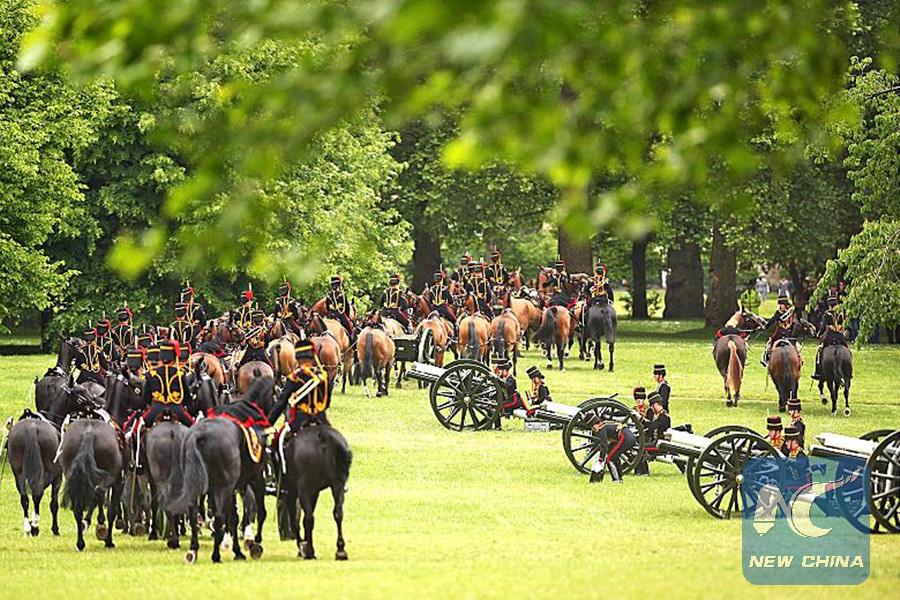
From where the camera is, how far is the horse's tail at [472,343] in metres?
33.5

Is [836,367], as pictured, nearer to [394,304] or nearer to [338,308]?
[338,308]

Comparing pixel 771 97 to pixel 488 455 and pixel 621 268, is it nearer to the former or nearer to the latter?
pixel 488 455

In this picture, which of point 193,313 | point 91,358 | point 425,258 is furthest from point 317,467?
point 425,258

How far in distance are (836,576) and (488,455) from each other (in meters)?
10.9

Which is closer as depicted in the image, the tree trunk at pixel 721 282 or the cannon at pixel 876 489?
the cannon at pixel 876 489

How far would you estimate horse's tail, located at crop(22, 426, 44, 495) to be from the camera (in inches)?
695

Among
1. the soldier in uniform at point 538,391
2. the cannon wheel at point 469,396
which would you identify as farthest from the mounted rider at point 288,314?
the soldier in uniform at point 538,391

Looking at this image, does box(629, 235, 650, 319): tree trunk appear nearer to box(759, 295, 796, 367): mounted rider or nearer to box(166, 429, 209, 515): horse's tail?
box(759, 295, 796, 367): mounted rider

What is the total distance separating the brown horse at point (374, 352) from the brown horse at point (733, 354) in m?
6.57

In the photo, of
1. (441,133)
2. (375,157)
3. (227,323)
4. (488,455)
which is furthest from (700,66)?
(441,133)

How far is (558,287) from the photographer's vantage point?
39.2m

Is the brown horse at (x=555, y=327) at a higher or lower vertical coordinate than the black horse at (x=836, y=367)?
higher

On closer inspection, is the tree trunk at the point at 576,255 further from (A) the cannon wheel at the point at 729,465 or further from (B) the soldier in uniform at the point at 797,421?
(A) the cannon wheel at the point at 729,465

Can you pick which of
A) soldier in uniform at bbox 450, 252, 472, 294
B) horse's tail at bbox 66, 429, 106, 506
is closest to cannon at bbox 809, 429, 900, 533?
horse's tail at bbox 66, 429, 106, 506
